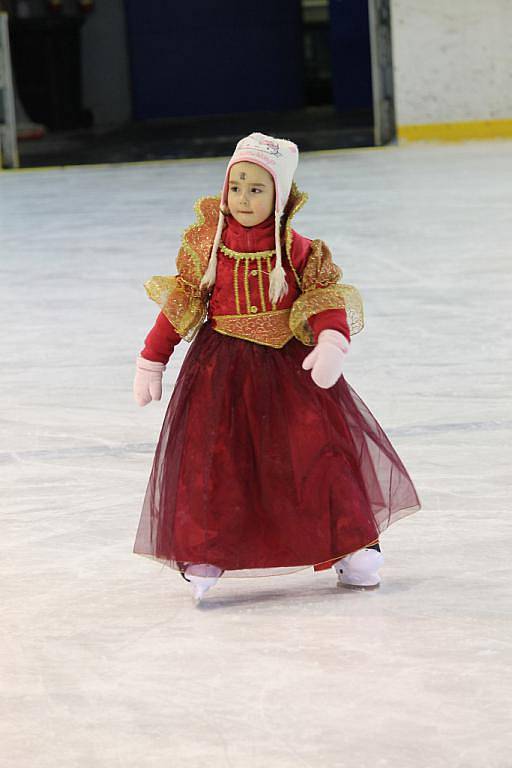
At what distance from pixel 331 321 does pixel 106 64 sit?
59.0 ft

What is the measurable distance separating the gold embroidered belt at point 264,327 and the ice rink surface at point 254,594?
449mm

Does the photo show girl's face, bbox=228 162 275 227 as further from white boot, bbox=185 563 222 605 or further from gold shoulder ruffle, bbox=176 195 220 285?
white boot, bbox=185 563 222 605

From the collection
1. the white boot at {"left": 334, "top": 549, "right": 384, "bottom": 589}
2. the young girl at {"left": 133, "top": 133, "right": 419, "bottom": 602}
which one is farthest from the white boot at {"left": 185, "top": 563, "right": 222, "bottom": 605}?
the white boot at {"left": 334, "top": 549, "right": 384, "bottom": 589}

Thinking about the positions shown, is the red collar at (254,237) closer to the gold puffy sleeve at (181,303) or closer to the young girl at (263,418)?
the young girl at (263,418)

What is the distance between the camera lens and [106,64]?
19594mm

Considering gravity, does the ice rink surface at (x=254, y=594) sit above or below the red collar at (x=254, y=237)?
below

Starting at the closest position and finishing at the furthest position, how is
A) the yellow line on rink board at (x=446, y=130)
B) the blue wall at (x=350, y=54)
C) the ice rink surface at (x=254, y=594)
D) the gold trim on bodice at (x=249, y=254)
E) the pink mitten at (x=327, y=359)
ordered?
the ice rink surface at (x=254, y=594) < the pink mitten at (x=327, y=359) < the gold trim on bodice at (x=249, y=254) < the yellow line on rink board at (x=446, y=130) < the blue wall at (x=350, y=54)

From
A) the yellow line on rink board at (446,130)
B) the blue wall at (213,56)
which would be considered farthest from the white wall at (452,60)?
the blue wall at (213,56)

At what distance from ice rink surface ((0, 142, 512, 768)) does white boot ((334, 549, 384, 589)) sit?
34 mm

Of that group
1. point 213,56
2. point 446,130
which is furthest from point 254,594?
point 213,56

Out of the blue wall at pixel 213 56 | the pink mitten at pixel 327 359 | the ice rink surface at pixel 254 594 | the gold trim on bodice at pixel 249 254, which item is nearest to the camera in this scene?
the ice rink surface at pixel 254 594

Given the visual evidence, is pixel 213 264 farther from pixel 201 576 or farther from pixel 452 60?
pixel 452 60

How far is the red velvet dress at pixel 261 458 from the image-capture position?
2355 millimetres

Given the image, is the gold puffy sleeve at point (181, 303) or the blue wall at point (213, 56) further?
the blue wall at point (213, 56)
